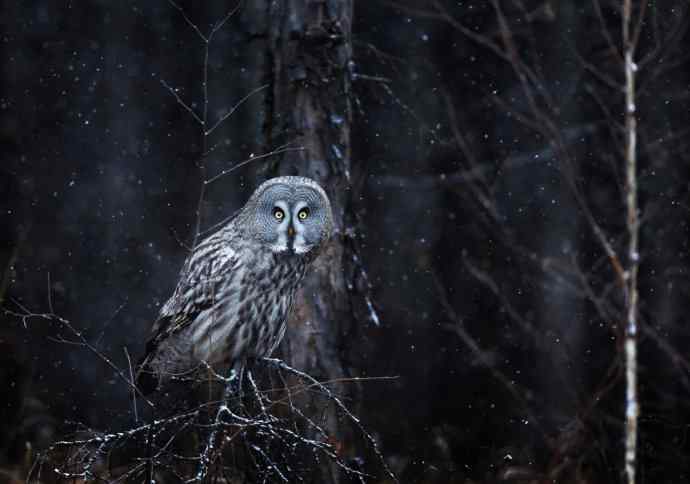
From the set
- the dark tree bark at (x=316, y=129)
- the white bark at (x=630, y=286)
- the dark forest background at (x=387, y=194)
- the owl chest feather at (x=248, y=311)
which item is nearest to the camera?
the white bark at (x=630, y=286)

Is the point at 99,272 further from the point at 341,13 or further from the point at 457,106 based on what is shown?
the point at 341,13

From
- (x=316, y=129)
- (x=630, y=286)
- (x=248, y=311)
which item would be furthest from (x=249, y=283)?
(x=630, y=286)

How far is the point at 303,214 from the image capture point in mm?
3553

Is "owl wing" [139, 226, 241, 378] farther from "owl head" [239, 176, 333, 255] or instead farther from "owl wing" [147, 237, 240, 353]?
"owl head" [239, 176, 333, 255]

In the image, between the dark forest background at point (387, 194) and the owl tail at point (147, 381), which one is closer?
the owl tail at point (147, 381)

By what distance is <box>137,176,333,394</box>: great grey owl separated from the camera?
3.54m

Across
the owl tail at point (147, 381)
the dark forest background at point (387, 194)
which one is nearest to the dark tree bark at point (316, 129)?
the owl tail at point (147, 381)

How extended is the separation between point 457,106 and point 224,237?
536 centimetres

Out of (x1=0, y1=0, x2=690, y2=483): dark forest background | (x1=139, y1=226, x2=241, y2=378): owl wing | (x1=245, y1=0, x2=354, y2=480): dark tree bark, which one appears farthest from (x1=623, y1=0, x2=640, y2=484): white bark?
(x1=0, y1=0, x2=690, y2=483): dark forest background

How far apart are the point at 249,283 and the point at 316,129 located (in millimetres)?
708

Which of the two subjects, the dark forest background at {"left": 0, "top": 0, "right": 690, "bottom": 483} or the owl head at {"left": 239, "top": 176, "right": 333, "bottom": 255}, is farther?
the dark forest background at {"left": 0, "top": 0, "right": 690, "bottom": 483}

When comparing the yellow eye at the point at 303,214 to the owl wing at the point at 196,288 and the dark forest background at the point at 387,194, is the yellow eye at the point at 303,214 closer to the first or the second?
the owl wing at the point at 196,288

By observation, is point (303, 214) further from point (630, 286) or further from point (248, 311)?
point (630, 286)

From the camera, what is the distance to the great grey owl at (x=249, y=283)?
11.6 feet
